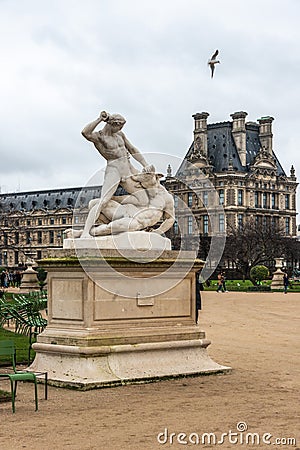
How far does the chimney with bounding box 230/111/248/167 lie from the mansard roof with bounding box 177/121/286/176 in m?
0.43

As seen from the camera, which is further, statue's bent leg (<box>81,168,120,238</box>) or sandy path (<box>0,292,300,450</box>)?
statue's bent leg (<box>81,168,120,238</box>)

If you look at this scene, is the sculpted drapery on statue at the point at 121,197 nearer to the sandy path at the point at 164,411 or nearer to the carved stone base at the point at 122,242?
the carved stone base at the point at 122,242

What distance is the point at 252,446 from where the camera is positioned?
280 inches

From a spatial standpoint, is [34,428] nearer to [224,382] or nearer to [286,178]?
[224,382]

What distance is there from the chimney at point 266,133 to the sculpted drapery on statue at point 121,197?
93.6m

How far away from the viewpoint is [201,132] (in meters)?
102

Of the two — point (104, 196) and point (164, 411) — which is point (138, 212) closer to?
point (104, 196)

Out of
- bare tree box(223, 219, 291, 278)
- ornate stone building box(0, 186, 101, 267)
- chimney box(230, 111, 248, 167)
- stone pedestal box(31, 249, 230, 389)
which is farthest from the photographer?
ornate stone building box(0, 186, 101, 267)

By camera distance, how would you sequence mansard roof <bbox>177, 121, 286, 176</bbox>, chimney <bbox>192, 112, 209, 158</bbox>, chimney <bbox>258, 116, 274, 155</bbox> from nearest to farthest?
chimney <bbox>192, 112, 209, 158</bbox> < mansard roof <bbox>177, 121, 286, 176</bbox> < chimney <bbox>258, 116, 274, 155</bbox>

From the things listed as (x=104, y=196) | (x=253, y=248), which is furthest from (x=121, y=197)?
(x=253, y=248)

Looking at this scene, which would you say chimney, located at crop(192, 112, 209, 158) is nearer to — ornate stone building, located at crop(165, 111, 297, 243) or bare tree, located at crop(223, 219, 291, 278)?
ornate stone building, located at crop(165, 111, 297, 243)

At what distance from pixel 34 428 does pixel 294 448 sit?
240cm

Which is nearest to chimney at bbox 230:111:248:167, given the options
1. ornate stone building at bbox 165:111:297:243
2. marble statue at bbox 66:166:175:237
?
ornate stone building at bbox 165:111:297:243

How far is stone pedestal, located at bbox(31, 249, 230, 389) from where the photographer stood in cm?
1064
